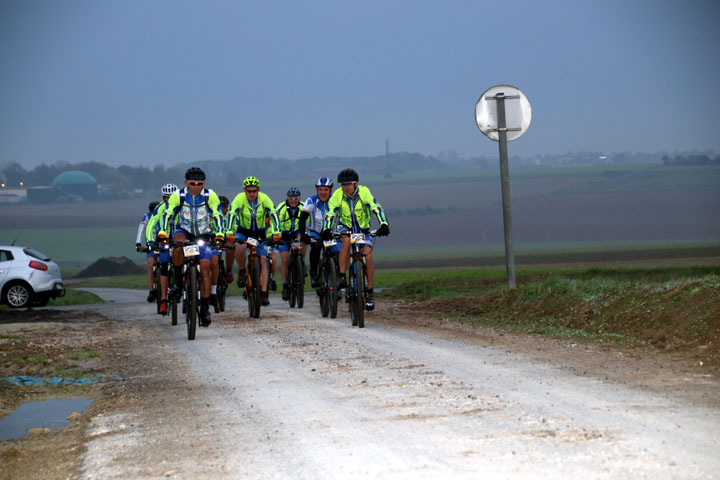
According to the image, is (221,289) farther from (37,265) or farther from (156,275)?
(37,265)

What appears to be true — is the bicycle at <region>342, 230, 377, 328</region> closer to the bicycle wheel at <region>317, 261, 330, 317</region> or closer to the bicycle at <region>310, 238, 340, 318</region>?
the bicycle at <region>310, 238, 340, 318</region>

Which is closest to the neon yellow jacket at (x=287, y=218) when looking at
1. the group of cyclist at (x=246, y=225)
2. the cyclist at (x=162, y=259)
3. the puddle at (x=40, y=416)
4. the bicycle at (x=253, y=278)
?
the group of cyclist at (x=246, y=225)

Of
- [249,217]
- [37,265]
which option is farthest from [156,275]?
[37,265]

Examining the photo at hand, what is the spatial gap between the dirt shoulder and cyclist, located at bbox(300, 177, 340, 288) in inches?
72.7

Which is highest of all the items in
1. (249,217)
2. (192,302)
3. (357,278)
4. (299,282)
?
(249,217)

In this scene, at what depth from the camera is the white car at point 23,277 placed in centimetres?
2603

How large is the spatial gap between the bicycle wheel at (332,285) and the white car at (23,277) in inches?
464

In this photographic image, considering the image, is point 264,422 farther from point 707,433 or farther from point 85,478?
point 707,433

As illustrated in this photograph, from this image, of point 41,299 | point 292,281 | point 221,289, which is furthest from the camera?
point 41,299

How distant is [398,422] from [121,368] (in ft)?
18.2

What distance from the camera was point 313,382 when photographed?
30.8 ft

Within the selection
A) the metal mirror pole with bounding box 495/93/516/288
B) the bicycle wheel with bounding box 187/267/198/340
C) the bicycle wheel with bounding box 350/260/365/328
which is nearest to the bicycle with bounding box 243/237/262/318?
the bicycle wheel with bounding box 350/260/365/328

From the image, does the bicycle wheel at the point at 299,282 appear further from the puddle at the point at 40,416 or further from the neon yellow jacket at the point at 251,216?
the puddle at the point at 40,416

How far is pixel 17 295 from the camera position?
86.5 feet
